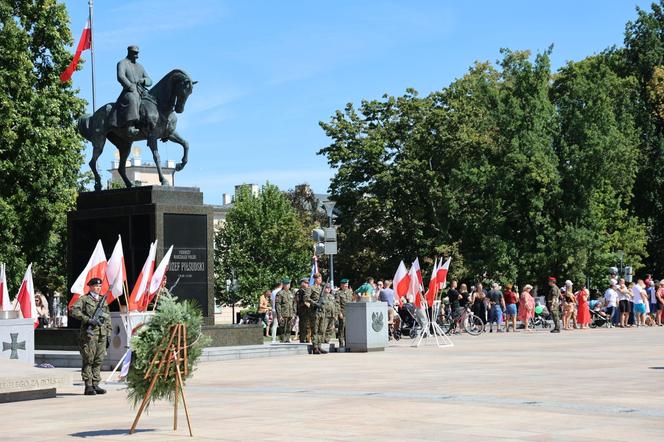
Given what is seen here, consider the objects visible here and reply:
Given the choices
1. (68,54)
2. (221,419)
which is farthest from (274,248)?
(221,419)

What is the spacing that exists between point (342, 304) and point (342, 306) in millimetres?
60

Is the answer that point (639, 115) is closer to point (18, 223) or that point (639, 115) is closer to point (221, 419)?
point (18, 223)

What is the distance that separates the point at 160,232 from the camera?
84.8 ft

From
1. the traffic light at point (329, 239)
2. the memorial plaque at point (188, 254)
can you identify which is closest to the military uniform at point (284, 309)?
the traffic light at point (329, 239)

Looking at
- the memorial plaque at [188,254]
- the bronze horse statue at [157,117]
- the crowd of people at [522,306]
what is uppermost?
the bronze horse statue at [157,117]

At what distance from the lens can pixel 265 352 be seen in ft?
87.4

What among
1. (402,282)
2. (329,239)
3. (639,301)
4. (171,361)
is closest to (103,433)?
(171,361)

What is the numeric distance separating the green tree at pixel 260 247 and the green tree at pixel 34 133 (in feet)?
117

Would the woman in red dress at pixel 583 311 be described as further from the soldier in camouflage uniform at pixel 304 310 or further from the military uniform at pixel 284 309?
the soldier in camouflage uniform at pixel 304 310

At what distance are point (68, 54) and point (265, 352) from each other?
70.6 ft

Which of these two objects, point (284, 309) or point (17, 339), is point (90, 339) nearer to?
point (17, 339)

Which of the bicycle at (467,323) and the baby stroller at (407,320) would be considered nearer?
the baby stroller at (407,320)

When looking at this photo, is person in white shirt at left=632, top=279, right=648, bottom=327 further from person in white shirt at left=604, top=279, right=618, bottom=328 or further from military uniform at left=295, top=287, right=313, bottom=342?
military uniform at left=295, top=287, right=313, bottom=342

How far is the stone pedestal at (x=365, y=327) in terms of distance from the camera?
28125mm
